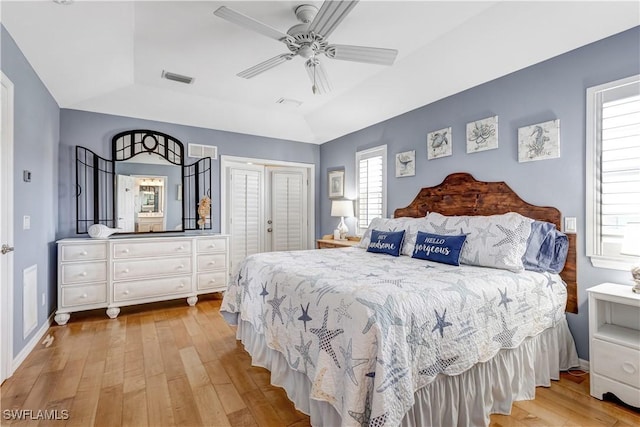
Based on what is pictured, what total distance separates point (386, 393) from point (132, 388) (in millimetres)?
1831

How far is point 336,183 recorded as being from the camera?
5.39 m

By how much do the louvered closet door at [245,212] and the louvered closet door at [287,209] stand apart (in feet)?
0.72

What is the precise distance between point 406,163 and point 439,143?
A: 518 millimetres

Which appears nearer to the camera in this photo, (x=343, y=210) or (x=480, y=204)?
(x=480, y=204)

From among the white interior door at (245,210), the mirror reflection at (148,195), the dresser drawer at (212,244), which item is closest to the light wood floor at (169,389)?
the dresser drawer at (212,244)

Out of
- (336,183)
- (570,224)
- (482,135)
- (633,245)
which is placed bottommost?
(633,245)

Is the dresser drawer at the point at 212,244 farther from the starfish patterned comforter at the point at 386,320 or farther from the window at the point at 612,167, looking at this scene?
the window at the point at 612,167

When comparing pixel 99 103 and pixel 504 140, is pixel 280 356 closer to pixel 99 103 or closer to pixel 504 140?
pixel 504 140

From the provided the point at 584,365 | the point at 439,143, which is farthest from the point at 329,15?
the point at 584,365

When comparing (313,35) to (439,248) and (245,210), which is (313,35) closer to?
(439,248)

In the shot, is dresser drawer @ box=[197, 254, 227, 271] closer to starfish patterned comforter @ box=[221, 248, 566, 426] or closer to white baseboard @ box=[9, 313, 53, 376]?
white baseboard @ box=[9, 313, 53, 376]

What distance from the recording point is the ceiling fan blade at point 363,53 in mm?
2258

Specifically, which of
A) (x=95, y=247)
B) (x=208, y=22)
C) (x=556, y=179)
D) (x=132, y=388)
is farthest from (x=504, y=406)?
(x=95, y=247)

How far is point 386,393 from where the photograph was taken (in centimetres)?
133
